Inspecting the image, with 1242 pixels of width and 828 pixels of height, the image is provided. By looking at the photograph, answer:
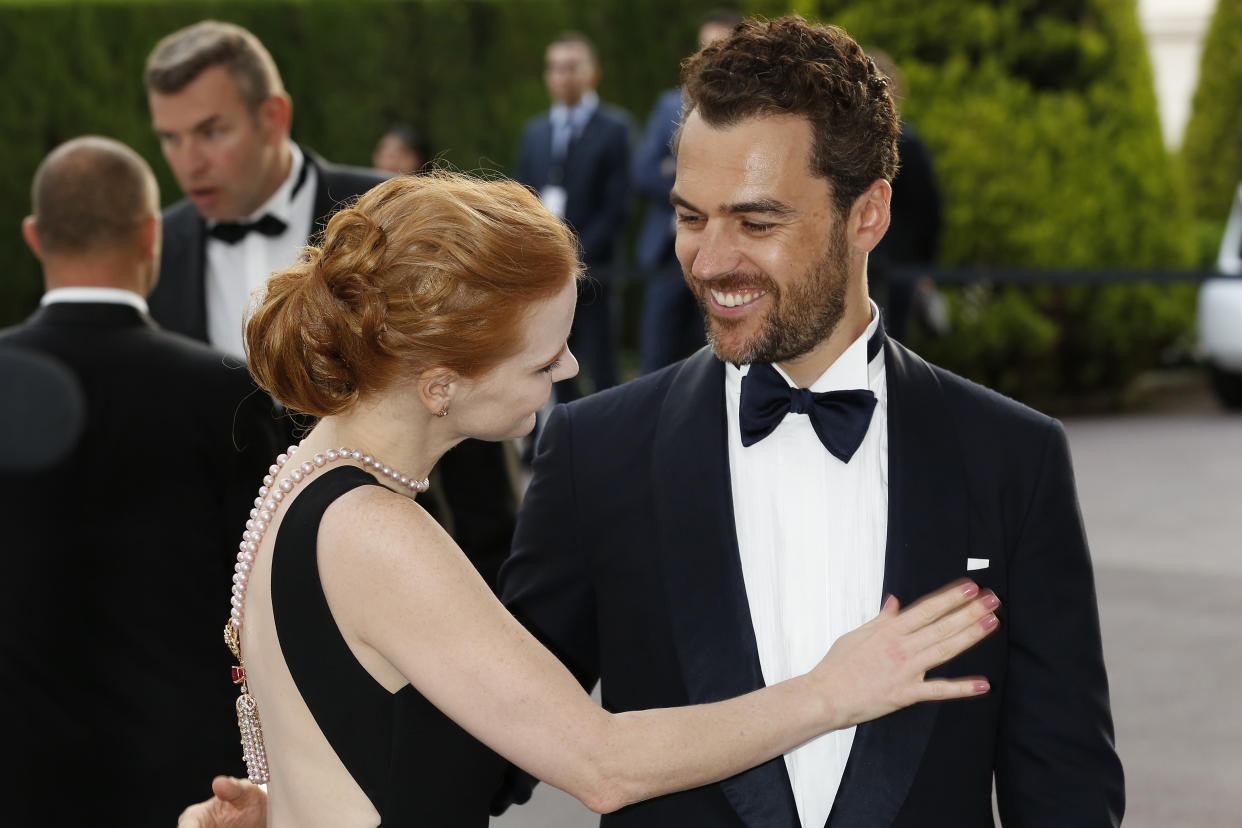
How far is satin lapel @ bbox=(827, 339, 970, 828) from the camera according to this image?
2.30m

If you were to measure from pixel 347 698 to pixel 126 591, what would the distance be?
1.46 metres

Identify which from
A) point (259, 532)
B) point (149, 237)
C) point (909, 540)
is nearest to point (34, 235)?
point (149, 237)

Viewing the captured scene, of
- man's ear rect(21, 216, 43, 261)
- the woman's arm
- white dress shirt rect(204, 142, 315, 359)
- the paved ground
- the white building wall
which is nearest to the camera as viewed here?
the woman's arm

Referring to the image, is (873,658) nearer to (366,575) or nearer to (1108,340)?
(366,575)

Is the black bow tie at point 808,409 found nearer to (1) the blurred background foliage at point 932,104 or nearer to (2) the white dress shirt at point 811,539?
(2) the white dress shirt at point 811,539

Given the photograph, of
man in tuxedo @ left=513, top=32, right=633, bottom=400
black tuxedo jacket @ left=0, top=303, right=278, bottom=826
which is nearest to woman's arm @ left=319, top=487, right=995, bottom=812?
black tuxedo jacket @ left=0, top=303, right=278, bottom=826

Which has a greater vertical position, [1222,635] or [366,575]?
[366,575]

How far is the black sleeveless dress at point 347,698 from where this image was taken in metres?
2.09

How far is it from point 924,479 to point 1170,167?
10865 mm

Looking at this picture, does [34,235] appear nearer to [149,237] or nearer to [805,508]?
[149,237]

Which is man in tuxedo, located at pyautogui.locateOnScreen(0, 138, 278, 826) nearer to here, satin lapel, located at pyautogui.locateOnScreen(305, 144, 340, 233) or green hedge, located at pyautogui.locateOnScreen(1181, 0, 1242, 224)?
satin lapel, located at pyautogui.locateOnScreen(305, 144, 340, 233)

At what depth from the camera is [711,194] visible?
2494 millimetres

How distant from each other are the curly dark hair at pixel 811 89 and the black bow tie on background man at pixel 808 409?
31cm

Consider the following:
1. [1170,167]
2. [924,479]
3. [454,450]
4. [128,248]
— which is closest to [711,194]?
[924,479]
